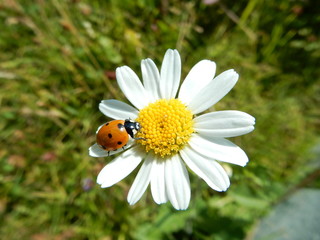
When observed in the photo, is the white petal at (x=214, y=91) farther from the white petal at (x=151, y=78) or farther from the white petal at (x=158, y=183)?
the white petal at (x=158, y=183)

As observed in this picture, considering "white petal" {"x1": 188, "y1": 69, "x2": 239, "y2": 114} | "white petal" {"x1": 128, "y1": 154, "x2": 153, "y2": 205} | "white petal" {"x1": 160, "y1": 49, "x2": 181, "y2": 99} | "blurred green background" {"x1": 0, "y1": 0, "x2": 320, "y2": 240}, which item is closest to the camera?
"white petal" {"x1": 188, "y1": 69, "x2": 239, "y2": 114}

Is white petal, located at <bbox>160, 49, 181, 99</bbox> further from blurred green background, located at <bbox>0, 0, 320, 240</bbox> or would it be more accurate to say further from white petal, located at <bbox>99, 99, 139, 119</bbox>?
Answer: blurred green background, located at <bbox>0, 0, 320, 240</bbox>

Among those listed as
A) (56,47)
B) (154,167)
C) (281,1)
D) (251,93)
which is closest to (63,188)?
(56,47)

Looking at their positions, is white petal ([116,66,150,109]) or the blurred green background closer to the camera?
white petal ([116,66,150,109])

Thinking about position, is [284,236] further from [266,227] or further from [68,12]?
[68,12]

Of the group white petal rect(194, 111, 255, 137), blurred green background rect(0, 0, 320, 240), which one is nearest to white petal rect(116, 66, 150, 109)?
white petal rect(194, 111, 255, 137)

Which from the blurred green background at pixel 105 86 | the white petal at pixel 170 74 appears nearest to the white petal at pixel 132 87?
the white petal at pixel 170 74
